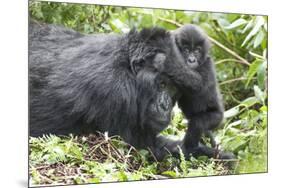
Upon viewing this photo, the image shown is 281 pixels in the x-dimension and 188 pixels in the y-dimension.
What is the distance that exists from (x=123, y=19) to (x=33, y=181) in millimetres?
995

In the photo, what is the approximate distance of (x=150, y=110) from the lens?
9.37ft

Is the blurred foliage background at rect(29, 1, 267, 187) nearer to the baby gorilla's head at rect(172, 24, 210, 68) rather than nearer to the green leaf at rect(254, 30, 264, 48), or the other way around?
the green leaf at rect(254, 30, 264, 48)

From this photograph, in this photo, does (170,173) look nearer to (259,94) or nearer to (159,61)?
(159,61)

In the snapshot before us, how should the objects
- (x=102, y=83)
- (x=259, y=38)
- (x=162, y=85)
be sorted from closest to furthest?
1. (x=102, y=83)
2. (x=162, y=85)
3. (x=259, y=38)

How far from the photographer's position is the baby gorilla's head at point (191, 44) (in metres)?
2.90

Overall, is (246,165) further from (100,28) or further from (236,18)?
(100,28)

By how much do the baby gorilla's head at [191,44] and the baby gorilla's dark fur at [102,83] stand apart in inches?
1.9

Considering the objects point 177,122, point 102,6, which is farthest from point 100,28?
point 177,122

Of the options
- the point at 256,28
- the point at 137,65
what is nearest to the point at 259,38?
the point at 256,28

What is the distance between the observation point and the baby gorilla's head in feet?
9.50

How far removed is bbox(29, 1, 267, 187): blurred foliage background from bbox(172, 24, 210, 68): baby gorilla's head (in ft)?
0.33

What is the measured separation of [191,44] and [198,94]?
27 cm

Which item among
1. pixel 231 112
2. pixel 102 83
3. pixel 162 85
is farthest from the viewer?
pixel 231 112

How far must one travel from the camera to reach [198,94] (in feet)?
9.66
